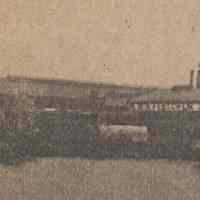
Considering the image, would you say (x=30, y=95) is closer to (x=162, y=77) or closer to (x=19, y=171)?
(x=19, y=171)

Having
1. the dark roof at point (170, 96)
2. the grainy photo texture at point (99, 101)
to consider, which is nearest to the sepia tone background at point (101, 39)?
the grainy photo texture at point (99, 101)

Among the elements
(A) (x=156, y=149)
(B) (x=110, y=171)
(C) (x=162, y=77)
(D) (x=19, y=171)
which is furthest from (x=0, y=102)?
(C) (x=162, y=77)

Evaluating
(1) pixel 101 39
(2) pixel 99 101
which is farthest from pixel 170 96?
(1) pixel 101 39

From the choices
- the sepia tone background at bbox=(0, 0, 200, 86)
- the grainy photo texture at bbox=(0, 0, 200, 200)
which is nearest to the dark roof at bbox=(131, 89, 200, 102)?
the grainy photo texture at bbox=(0, 0, 200, 200)

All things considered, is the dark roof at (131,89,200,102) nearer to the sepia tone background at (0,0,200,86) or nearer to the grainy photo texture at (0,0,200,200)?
the grainy photo texture at (0,0,200,200)

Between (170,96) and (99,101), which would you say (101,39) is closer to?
(99,101)
